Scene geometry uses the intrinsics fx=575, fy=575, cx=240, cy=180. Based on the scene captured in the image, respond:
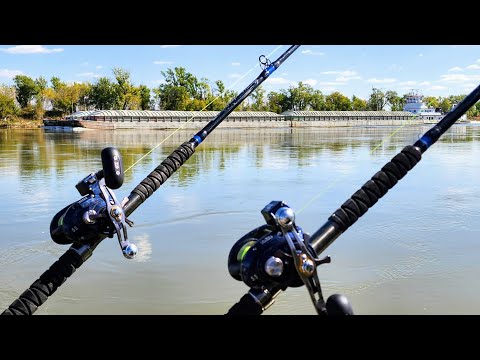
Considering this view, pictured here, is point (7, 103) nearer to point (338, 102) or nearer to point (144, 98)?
point (144, 98)

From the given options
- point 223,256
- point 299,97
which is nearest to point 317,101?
point 299,97

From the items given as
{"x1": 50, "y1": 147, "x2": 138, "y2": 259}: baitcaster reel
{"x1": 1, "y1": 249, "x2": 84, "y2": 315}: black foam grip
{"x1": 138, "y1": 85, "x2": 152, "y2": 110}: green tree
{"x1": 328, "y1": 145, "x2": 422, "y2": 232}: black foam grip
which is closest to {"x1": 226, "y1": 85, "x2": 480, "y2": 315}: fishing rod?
{"x1": 328, "y1": 145, "x2": 422, "y2": 232}: black foam grip

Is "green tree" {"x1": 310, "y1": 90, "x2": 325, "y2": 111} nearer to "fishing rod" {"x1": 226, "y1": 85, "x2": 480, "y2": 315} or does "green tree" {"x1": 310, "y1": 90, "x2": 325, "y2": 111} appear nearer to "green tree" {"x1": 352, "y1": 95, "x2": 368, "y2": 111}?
"green tree" {"x1": 352, "y1": 95, "x2": 368, "y2": 111}

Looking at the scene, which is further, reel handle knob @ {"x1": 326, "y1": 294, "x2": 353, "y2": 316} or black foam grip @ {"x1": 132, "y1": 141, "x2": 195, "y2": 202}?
black foam grip @ {"x1": 132, "y1": 141, "x2": 195, "y2": 202}

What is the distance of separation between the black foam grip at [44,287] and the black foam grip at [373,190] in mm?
1018

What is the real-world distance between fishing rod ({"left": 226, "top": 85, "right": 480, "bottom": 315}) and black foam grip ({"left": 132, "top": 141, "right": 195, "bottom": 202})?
0.73 meters

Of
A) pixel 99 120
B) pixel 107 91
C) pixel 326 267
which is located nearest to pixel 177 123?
pixel 99 120

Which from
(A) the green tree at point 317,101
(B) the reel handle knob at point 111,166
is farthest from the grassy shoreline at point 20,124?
(B) the reel handle knob at point 111,166

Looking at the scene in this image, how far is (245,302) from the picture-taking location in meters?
1.82

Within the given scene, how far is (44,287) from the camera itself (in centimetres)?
213

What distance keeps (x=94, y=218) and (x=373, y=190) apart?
1046 mm

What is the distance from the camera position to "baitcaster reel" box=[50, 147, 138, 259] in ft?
7.16
